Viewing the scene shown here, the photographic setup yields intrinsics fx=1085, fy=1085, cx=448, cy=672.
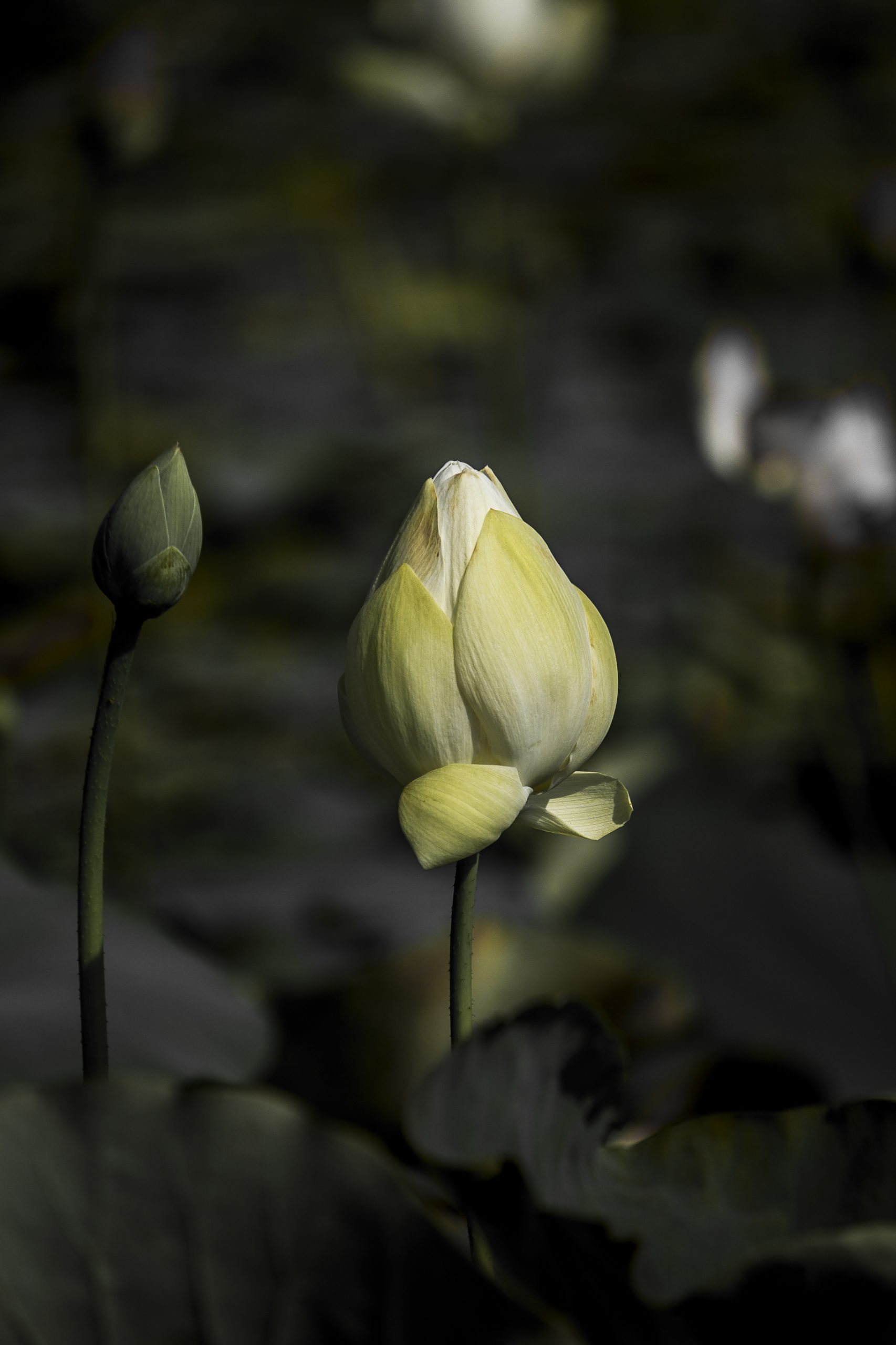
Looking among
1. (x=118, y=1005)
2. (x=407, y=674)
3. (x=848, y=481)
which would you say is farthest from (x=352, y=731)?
(x=848, y=481)

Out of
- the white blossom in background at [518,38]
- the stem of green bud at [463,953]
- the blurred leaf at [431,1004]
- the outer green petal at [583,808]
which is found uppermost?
the white blossom in background at [518,38]

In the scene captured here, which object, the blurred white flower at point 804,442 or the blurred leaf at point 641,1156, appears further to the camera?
the blurred white flower at point 804,442

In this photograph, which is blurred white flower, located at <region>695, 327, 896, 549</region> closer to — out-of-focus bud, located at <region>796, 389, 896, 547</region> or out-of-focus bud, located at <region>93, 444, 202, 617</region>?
out-of-focus bud, located at <region>796, 389, 896, 547</region>

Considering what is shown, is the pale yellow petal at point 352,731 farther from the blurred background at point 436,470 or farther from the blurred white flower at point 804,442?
the blurred white flower at point 804,442

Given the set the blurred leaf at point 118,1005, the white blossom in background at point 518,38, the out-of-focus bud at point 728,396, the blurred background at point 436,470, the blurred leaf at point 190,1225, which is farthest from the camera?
the white blossom in background at point 518,38

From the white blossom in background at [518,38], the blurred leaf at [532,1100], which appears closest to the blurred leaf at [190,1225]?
the blurred leaf at [532,1100]

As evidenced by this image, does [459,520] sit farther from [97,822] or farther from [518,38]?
[518,38]
